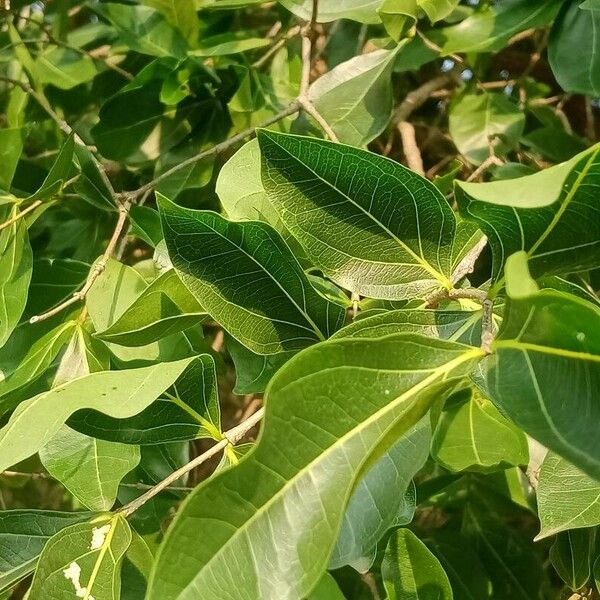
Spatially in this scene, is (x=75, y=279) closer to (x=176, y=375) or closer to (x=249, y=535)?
(x=176, y=375)

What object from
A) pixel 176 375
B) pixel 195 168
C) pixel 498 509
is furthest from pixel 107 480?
pixel 498 509

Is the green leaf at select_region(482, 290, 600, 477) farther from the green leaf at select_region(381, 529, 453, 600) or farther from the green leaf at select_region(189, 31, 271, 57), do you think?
the green leaf at select_region(189, 31, 271, 57)

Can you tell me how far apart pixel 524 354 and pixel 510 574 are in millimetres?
619

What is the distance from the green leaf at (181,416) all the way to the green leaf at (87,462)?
0.06 metres

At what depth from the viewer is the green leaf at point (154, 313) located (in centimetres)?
53

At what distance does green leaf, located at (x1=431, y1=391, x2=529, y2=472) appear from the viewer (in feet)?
1.89

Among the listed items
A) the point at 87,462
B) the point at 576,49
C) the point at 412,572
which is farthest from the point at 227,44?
the point at 412,572

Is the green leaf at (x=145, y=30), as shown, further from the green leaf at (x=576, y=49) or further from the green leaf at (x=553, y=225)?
the green leaf at (x=553, y=225)

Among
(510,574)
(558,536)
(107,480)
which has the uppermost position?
(107,480)

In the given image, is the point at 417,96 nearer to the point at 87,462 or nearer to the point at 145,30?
the point at 145,30

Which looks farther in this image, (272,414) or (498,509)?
(498,509)

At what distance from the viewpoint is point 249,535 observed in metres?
0.35

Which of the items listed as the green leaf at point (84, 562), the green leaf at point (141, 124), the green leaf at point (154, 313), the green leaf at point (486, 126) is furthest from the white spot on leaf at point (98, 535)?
the green leaf at point (486, 126)

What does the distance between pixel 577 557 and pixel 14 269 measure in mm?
562
